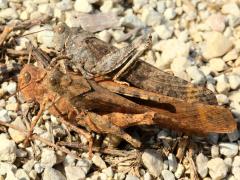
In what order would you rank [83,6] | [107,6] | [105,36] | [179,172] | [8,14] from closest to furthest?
[179,172] < [8,14] < [105,36] < [83,6] < [107,6]

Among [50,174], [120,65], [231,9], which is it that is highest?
[231,9]

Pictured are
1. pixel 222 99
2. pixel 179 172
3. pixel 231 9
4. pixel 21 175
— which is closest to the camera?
pixel 21 175

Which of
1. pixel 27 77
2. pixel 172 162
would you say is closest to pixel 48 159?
pixel 27 77

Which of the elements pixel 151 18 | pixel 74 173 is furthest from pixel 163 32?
pixel 74 173

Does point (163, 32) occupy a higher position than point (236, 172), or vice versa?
point (163, 32)

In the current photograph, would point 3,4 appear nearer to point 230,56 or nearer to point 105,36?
point 105,36

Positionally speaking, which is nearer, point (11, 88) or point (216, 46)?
point (11, 88)

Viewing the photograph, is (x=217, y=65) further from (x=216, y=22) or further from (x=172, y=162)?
(x=172, y=162)

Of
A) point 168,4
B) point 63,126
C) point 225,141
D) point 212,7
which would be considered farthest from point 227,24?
point 63,126

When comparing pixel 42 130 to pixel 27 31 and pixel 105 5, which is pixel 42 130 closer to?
pixel 27 31
